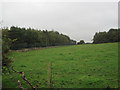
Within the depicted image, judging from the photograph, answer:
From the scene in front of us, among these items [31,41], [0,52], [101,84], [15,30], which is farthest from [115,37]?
[0,52]

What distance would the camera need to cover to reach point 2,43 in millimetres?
4770

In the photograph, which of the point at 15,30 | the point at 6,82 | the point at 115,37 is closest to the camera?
the point at 6,82

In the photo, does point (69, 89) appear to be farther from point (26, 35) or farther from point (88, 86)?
point (26, 35)

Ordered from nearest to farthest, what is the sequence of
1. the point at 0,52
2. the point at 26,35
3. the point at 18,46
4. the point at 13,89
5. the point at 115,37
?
1. the point at 0,52
2. the point at 13,89
3. the point at 18,46
4. the point at 26,35
5. the point at 115,37

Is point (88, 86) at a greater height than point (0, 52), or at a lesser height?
lesser

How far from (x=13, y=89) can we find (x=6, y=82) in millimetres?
1346

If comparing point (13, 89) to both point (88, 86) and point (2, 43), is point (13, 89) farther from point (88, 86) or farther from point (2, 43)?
point (88, 86)

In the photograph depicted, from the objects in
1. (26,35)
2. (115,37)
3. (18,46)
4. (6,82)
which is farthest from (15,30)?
(115,37)

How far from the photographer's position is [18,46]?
36.3 metres

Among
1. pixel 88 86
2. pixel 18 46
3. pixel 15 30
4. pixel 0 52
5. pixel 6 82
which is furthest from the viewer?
pixel 15 30

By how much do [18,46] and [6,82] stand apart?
3040cm

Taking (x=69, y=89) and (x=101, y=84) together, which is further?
(x=101, y=84)

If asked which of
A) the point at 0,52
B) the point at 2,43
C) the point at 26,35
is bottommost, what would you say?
the point at 0,52

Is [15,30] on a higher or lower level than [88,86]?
higher
